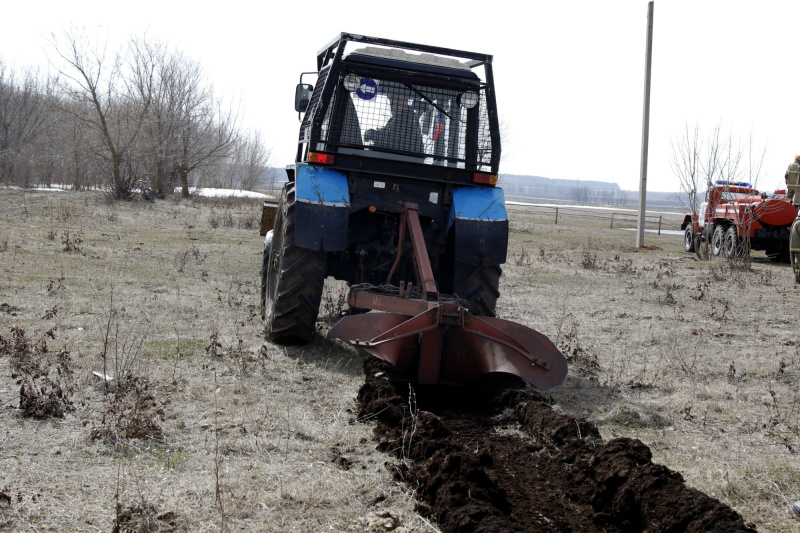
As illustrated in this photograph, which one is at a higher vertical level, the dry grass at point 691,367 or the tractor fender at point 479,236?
the tractor fender at point 479,236

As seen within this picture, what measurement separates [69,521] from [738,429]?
14.3 ft

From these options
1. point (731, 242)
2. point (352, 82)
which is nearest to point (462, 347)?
point (352, 82)

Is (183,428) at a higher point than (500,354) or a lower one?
lower

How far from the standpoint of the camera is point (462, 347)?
18.8ft

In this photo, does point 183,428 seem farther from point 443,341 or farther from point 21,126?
point 21,126

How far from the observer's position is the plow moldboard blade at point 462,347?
18.0 feet

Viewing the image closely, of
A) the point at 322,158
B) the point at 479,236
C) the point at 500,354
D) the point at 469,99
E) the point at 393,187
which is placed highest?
the point at 469,99

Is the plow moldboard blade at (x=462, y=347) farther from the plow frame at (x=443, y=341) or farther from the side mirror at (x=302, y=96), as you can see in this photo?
the side mirror at (x=302, y=96)

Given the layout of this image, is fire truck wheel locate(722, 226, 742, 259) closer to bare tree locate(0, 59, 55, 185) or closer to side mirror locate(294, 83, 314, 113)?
side mirror locate(294, 83, 314, 113)

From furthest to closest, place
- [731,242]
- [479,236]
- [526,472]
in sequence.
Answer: [731,242] → [479,236] → [526,472]

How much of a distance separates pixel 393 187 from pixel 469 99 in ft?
3.96

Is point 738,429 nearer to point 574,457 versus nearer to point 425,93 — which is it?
point 574,457

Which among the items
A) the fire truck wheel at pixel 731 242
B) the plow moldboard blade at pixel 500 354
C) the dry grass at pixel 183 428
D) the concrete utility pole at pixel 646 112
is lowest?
the dry grass at pixel 183 428

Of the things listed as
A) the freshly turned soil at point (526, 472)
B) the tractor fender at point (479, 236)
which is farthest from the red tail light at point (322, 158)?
the freshly turned soil at point (526, 472)
